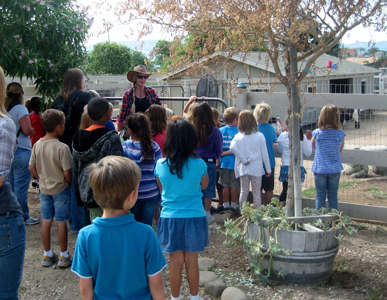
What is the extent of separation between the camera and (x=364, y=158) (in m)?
5.14

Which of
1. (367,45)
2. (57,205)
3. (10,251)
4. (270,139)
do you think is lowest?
(57,205)

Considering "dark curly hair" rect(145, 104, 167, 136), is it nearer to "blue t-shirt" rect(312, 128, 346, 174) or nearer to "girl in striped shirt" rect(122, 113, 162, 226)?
"girl in striped shirt" rect(122, 113, 162, 226)

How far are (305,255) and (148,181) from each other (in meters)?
1.61

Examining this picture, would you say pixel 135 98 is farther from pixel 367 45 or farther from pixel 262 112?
pixel 367 45

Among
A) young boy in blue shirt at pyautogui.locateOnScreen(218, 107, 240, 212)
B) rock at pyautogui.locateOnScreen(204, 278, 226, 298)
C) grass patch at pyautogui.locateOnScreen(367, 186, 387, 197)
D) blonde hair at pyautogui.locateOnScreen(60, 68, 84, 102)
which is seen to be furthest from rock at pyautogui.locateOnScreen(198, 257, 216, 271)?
grass patch at pyautogui.locateOnScreen(367, 186, 387, 197)

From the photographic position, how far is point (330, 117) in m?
4.77

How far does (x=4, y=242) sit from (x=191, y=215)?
4.81 feet

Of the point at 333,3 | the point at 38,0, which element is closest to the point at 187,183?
the point at 333,3

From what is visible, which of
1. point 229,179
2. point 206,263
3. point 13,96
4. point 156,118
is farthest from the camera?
point 229,179

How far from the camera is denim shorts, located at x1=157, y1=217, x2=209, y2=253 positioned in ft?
10.4

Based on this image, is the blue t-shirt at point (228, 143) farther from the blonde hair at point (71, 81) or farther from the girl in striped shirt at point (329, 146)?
the blonde hair at point (71, 81)

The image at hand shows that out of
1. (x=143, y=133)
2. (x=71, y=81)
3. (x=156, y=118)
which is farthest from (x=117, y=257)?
(x=71, y=81)

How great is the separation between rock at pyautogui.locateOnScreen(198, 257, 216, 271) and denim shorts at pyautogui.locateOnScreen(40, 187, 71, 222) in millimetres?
1477

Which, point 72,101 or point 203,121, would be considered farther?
point 203,121
